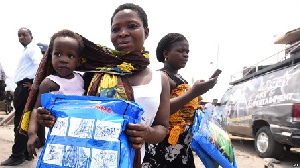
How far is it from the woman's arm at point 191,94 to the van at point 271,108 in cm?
363

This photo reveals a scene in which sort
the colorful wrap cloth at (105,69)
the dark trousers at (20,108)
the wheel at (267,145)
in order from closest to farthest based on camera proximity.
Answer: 1. the colorful wrap cloth at (105,69)
2. the dark trousers at (20,108)
3. the wheel at (267,145)

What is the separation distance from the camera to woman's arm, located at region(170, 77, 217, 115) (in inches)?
75.4

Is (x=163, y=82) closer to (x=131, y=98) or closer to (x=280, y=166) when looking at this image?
(x=131, y=98)

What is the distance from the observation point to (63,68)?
4.40 feet

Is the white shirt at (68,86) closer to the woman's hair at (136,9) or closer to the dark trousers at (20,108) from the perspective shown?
the woman's hair at (136,9)

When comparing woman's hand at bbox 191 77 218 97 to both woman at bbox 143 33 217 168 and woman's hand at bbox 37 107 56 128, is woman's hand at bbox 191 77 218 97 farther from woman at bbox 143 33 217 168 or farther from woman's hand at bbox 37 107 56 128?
woman's hand at bbox 37 107 56 128

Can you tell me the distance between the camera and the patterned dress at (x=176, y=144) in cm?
204

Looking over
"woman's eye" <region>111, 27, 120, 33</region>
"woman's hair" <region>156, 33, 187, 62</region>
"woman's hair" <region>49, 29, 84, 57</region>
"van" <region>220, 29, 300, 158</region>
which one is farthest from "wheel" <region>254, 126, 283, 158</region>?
"woman's hair" <region>49, 29, 84, 57</region>

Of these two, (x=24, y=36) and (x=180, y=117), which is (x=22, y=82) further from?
(x=180, y=117)

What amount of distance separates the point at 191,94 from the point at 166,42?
0.64 m

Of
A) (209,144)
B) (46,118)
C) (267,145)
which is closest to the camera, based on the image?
(46,118)

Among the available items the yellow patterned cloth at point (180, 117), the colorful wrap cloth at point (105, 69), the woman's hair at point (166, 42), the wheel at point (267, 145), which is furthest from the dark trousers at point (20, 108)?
the wheel at point (267, 145)

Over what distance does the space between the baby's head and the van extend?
4.62 meters

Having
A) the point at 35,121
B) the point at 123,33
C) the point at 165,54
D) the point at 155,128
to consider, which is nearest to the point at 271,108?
the point at 165,54
